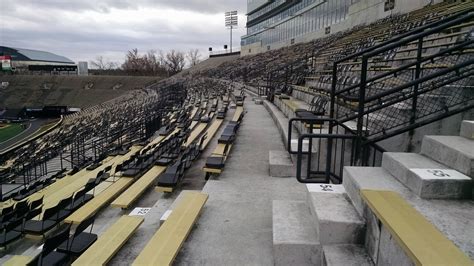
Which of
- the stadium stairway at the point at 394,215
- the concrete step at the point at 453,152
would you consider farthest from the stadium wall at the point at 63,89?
the concrete step at the point at 453,152

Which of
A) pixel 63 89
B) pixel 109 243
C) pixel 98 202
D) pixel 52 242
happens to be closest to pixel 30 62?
pixel 63 89

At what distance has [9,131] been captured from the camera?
126ft

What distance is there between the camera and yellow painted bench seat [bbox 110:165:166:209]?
5.68 m

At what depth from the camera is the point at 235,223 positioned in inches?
159

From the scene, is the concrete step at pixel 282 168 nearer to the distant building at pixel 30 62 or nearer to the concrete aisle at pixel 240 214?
the concrete aisle at pixel 240 214

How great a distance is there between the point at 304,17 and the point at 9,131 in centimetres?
3767

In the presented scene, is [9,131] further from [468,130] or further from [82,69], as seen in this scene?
[468,130]

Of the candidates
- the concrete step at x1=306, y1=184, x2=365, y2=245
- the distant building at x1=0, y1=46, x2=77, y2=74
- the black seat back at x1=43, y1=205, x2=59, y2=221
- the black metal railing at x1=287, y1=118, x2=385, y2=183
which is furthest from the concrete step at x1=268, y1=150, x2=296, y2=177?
the distant building at x1=0, y1=46, x2=77, y2=74

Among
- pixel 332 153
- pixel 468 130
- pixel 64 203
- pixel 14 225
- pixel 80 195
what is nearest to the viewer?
pixel 468 130

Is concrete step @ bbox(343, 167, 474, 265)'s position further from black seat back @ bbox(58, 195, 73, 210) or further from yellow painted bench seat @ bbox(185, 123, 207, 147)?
yellow painted bench seat @ bbox(185, 123, 207, 147)

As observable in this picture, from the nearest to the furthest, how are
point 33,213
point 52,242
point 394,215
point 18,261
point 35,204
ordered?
point 394,215, point 52,242, point 18,261, point 33,213, point 35,204

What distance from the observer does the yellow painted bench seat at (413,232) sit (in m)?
1.86

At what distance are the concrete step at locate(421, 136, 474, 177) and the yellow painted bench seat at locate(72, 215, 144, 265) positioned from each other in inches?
140

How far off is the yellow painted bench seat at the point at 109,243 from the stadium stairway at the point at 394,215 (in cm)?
185
